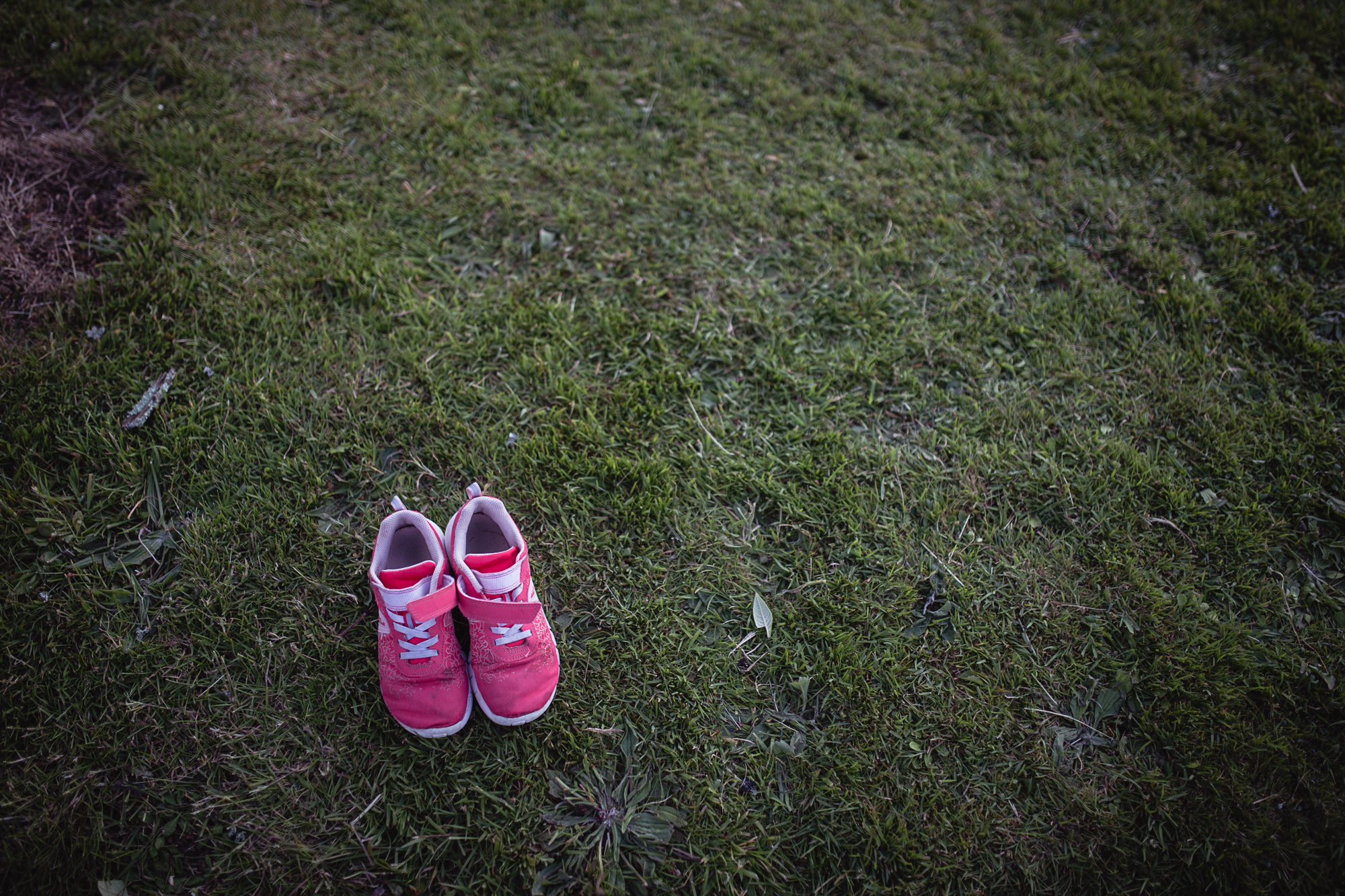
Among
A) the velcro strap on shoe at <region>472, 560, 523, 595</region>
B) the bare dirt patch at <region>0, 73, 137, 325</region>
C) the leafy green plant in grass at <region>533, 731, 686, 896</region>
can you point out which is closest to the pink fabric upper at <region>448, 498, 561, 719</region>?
the velcro strap on shoe at <region>472, 560, 523, 595</region>


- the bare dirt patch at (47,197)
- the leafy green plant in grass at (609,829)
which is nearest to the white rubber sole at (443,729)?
the leafy green plant in grass at (609,829)

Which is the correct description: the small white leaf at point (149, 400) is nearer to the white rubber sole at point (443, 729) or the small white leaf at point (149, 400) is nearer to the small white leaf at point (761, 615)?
the white rubber sole at point (443, 729)

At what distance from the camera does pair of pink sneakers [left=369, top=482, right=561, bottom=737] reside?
1.97m

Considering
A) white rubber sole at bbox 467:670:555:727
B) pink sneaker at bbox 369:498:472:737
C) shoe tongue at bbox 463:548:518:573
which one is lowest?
white rubber sole at bbox 467:670:555:727

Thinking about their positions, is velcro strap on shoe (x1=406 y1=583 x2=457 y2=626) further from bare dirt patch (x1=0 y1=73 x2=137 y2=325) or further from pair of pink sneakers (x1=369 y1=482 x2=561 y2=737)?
bare dirt patch (x1=0 y1=73 x2=137 y2=325)

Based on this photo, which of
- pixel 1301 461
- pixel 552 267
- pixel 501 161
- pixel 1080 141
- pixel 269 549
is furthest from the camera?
pixel 1080 141

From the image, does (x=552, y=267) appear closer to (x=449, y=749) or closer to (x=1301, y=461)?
(x=449, y=749)

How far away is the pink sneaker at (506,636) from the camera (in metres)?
1.99

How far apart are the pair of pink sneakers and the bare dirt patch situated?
81.5 inches

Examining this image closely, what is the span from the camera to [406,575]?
1.98 meters

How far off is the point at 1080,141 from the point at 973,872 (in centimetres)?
370

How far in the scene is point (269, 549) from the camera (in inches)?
90.9

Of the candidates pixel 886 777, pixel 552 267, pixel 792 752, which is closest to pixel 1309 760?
pixel 886 777

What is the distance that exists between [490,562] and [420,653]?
0.35 m
